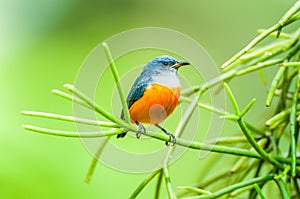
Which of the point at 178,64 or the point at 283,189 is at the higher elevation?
the point at 178,64

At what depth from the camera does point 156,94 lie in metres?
0.41

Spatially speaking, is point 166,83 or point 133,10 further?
point 133,10

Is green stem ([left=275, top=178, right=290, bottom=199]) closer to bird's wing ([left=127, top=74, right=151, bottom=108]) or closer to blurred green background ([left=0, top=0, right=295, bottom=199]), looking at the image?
bird's wing ([left=127, top=74, right=151, bottom=108])

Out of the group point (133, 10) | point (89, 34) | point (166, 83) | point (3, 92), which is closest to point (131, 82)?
point (166, 83)

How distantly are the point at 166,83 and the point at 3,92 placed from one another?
2.54 feet

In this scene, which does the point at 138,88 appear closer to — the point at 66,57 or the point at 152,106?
the point at 152,106

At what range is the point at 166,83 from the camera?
0.41 m

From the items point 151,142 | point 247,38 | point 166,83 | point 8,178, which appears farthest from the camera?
point 247,38

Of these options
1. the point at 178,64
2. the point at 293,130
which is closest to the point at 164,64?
the point at 178,64

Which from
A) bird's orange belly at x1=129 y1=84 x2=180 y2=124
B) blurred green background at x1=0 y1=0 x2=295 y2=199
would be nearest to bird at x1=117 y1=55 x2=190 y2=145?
bird's orange belly at x1=129 y1=84 x2=180 y2=124

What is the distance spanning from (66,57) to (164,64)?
2.94ft

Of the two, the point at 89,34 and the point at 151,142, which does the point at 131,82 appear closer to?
the point at 151,142

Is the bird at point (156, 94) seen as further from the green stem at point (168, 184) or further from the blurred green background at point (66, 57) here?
the blurred green background at point (66, 57)

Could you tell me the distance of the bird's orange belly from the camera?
402 millimetres
